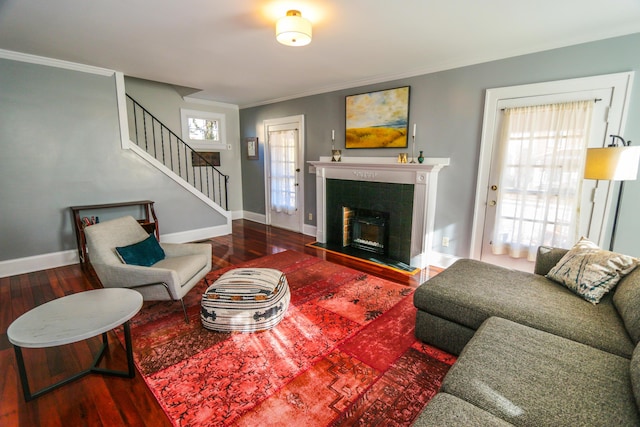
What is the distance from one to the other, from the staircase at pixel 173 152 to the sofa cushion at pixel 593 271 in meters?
5.21

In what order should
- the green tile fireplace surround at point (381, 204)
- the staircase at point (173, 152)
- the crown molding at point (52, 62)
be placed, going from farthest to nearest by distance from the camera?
1. the staircase at point (173, 152)
2. the green tile fireplace surround at point (381, 204)
3. the crown molding at point (52, 62)

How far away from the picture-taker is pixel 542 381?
134 cm

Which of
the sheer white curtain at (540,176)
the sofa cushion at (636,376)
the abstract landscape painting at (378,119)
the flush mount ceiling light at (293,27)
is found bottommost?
the sofa cushion at (636,376)

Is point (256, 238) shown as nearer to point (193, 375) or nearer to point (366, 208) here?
point (366, 208)

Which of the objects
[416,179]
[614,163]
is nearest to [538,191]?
[614,163]

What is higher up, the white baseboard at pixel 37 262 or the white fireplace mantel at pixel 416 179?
the white fireplace mantel at pixel 416 179

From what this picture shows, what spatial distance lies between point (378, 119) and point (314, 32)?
6.09ft

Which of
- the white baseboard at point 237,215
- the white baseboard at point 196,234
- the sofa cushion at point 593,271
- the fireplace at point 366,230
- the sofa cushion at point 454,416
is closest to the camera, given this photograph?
the sofa cushion at point 454,416

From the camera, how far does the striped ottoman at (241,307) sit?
2.46 metres

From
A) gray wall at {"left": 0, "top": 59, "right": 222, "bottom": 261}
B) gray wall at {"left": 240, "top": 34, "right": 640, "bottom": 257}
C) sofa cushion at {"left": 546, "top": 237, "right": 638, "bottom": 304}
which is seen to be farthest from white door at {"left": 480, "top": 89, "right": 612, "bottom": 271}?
gray wall at {"left": 0, "top": 59, "right": 222, "bottom": 261}

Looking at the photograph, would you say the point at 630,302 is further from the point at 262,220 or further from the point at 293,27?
the point at 262,220

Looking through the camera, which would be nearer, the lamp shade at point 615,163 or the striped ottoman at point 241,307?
the lamp shade at point 615,163

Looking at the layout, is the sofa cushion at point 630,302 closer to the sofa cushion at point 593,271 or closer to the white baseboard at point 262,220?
the sofa cushion at point 593,271

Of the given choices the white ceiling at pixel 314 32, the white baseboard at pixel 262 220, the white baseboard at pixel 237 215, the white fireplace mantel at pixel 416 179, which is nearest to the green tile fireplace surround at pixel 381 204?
the white fireplace mantel at pixel 416 179
